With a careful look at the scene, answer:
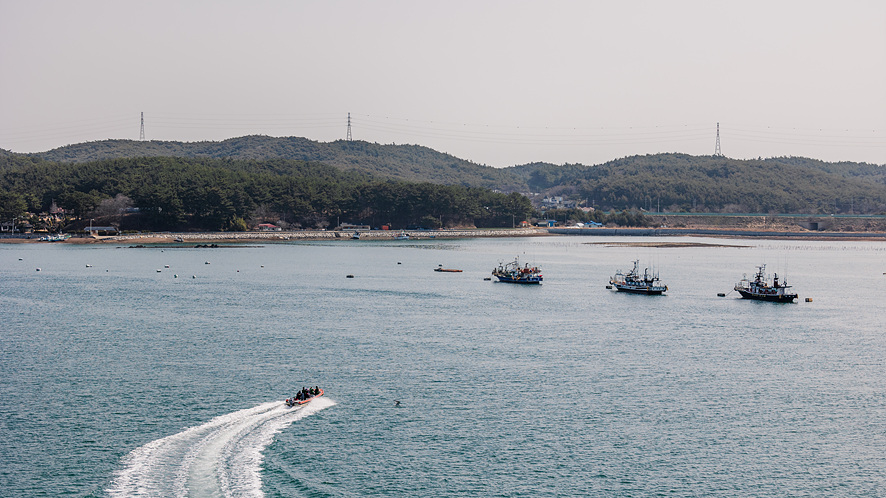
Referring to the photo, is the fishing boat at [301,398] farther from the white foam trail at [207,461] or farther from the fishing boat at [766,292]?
the fishing boat at [766,292]

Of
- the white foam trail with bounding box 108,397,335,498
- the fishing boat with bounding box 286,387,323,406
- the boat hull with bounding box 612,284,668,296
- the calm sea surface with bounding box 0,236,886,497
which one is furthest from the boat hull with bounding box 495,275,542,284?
the white foam trail with bounding box 108,397,335,498

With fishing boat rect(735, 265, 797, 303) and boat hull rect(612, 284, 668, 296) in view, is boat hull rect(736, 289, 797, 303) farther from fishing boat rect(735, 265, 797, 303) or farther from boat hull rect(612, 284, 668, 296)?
boat hull rect(612, 284, 668, 296)

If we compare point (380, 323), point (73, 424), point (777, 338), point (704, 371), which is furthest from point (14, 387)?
point (777, 338)

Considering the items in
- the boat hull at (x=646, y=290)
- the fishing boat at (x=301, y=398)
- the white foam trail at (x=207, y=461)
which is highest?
the boat hull at (x=646, y=290)

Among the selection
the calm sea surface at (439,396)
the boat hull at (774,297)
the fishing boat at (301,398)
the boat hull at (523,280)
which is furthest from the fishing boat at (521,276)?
the fishing boat at (301,398)

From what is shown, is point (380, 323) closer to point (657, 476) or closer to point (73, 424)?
point (73, 424)

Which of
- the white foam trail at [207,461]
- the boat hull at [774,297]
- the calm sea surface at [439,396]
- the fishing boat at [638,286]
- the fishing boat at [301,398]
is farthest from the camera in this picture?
the fishing boat at [638,286]

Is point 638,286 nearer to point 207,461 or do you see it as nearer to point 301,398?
point 301,398
